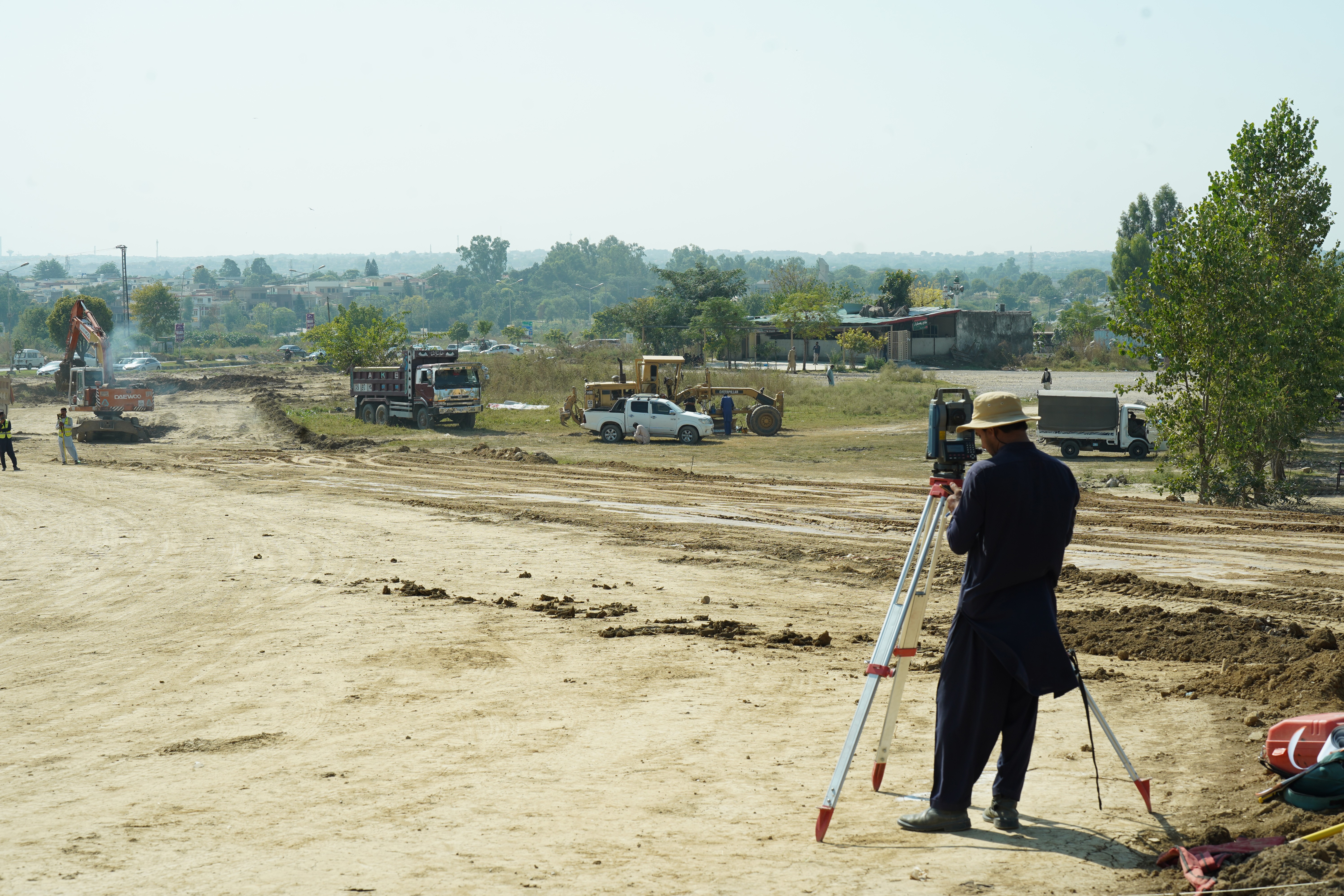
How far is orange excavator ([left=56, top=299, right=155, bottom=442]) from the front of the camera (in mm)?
36000

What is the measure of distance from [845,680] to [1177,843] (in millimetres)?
3668

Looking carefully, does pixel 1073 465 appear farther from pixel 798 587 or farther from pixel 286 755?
pixel 286 755

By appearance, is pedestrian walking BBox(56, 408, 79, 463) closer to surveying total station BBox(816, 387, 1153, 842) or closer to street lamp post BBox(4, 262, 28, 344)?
surveying total station BBox(816, 387, 1153, 842)

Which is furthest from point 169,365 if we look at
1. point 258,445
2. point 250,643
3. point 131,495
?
point 250,643

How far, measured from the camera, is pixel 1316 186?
86.6ft

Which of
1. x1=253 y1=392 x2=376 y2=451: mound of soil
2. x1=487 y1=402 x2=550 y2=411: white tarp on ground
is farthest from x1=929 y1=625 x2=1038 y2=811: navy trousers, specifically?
x1=487 y1=402 x2=550 y2=411: white tarp on ground

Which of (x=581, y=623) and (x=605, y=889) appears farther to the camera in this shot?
(x=581, y=623)

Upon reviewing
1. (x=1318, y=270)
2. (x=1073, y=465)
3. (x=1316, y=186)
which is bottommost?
(x=1073, y=465)

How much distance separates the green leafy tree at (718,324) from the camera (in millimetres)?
76312

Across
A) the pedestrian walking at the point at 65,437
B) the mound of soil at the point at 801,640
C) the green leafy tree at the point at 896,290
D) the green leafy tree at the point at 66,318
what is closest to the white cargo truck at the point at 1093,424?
the mound of soil at the point at 801,640

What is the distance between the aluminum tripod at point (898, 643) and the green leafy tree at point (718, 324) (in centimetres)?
7052

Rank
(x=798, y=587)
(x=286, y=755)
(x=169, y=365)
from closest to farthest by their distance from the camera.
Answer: (x=286, y=755) < (x=798, y=587) < (x=169, y=365)

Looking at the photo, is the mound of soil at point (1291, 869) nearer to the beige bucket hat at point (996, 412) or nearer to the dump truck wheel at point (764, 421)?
the beige bucket hat at point (996, 412)

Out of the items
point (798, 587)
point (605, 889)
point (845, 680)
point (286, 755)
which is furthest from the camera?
point (798, 587)
